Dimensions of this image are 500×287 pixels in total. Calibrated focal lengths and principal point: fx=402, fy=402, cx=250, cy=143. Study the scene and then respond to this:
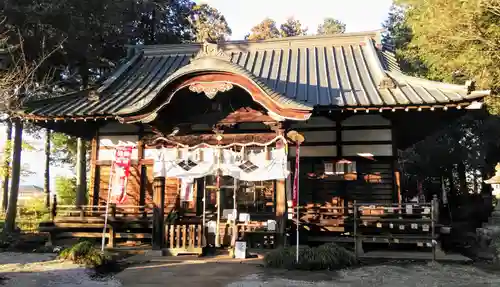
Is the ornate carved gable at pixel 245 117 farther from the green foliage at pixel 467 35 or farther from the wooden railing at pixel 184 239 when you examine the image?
the green foliage at pixel 467 35

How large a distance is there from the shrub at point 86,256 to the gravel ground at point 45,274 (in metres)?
0.19

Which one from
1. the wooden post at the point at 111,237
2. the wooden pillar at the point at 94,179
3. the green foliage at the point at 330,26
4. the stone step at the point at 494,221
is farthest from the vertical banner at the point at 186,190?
the green foliage at the point at 330,26

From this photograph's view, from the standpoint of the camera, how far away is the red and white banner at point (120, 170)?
1212 cm

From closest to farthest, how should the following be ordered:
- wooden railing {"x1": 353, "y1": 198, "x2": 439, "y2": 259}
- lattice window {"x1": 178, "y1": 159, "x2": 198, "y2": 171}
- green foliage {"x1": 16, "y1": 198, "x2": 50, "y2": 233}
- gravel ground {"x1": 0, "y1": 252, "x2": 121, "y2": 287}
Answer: gravel ground {"x1": 0, "y1": 252, "x2": 121, "y2": 287} → wooden railing {"x1": 353, "y1": 198, "x2": 439, "y2": 259} → lattice window {"x1": 178, "y1": 159, "x2": 198, "y2": 171} → green foliage {"x1": 16, "y1": 198, "x2": 50, "y2": 233}

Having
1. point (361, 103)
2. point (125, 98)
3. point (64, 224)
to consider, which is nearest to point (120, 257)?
point (64, 224)

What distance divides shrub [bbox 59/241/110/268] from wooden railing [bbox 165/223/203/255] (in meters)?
2.13

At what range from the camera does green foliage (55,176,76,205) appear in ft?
88.1

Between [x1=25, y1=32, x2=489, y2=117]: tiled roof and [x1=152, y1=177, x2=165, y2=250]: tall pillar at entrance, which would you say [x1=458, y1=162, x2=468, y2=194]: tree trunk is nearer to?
[x1=25, y1=32, x2=489, y2=117]: tiled roof

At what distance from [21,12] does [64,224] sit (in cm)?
814

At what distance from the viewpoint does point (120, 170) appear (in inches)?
484

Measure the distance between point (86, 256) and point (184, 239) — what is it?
278 cm

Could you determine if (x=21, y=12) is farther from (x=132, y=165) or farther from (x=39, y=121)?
(x=132, y=165)

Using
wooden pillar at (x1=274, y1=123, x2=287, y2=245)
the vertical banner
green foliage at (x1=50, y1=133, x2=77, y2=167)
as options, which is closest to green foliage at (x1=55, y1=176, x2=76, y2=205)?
green foliage at (x1=50, y1=133, x2=77, y2=167)

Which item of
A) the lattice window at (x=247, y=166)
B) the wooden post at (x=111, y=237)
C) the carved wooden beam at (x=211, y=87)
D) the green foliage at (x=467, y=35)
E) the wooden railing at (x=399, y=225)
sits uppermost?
the green foliage at (x=467, y=35)
